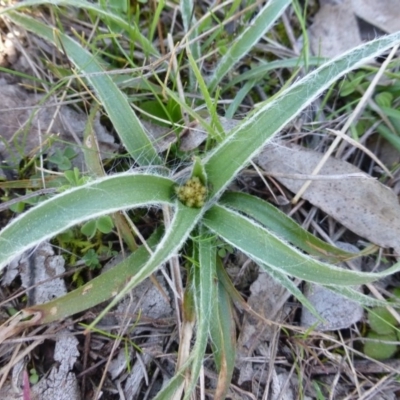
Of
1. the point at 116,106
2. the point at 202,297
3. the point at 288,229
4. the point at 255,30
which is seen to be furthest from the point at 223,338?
Answer: the point at 255,30

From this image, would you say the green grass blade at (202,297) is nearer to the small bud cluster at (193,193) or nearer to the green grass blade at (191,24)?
the small bud cluster at (193,193)

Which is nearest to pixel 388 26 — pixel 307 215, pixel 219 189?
pixel 307 215

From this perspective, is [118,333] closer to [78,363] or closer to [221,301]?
[78,363]

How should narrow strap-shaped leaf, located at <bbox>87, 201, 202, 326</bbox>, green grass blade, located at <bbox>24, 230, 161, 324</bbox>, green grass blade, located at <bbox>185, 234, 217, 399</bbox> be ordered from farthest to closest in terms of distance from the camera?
green grass blade, located at <bbox>24, 230, 161, 324</bbox> → green grass blade, located at <bbox>185, 234, 217, 399</bbox> → narrow strap-shaped leaf, located at <bbox>87, 201, 202, 326</bbox>

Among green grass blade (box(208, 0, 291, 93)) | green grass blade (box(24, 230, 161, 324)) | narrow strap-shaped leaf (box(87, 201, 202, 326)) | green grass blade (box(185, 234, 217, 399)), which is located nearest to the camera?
narrow strap-shaped leaf (box(87, 201, 202, 326))

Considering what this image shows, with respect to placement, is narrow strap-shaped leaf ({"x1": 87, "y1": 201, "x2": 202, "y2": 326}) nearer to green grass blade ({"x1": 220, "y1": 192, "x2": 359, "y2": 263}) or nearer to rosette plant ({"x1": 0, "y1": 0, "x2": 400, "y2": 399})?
rosette plant ({"x1": 0, "y1": 0, "x2": 400, "y2": 399})

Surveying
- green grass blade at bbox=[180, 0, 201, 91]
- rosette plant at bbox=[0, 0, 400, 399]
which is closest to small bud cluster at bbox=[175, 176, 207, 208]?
rosette plant at bbox=[0, 0, 400, 399]
